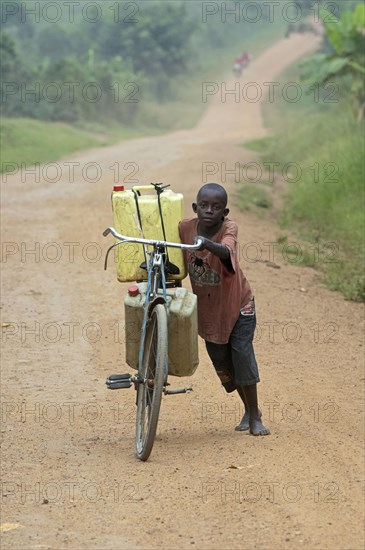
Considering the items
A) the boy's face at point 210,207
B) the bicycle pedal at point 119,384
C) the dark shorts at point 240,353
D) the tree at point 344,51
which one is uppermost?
the tree at point 344,51

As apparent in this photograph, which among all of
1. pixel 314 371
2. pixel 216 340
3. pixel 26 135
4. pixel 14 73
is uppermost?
pixel 14 73

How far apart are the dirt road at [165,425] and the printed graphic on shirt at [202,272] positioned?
0.97m

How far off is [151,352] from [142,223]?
74 centimetres

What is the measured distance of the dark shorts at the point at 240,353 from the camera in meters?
5.71

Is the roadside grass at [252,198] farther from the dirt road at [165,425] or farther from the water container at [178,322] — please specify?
the water container at [178,322]

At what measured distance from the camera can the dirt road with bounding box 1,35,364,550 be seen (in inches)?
179

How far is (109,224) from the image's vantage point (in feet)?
41.6

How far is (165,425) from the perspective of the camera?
6332mm

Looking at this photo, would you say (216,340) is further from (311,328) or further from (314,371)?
(311,328)

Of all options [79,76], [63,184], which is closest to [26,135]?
[63,184]

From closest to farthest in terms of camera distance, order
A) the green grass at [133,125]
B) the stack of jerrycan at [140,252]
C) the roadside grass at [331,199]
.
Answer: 1. the stack of jerrycan at [140,252]
2. the roadside grass at [331,199]
3. the green grass at [133,125]

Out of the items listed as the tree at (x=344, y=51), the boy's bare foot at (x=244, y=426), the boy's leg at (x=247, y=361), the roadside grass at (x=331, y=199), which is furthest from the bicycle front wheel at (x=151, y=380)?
the tree at (x=344, y=51)

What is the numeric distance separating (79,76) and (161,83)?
10.8 metres

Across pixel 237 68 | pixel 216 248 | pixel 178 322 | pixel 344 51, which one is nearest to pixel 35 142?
pixel 344 51
